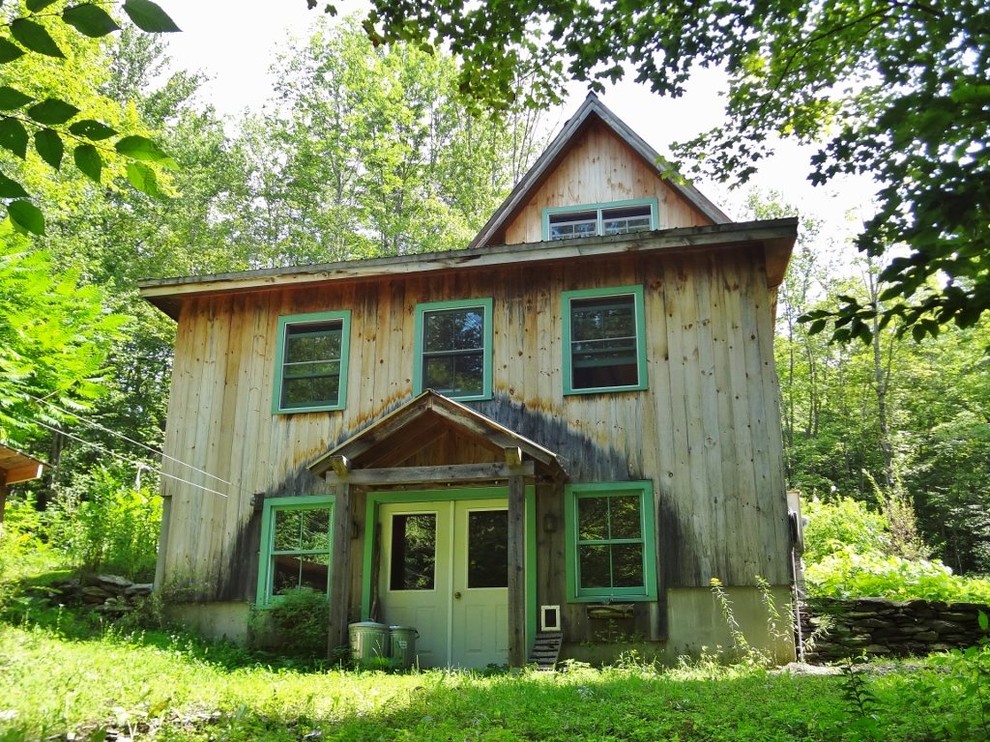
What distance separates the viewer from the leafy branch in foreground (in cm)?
195

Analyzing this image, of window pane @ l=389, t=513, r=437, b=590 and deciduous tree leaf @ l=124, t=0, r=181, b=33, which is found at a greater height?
deciduous tree leaf @ l=124, t=0, r=181, b=33

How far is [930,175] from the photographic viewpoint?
3861 mm

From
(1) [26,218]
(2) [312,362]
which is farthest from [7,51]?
(2) [312,362]

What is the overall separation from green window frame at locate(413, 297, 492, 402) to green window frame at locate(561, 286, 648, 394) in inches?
49.5

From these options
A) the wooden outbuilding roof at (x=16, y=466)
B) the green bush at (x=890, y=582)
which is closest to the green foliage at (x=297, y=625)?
the wooden outbuilding roof at (x=16, y=466)

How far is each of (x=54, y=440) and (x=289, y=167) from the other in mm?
12846

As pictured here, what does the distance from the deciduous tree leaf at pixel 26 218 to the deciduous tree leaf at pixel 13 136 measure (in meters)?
0.14

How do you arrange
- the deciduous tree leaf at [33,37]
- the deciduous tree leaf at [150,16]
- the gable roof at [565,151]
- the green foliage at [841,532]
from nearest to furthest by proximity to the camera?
the deciduous tree leaf at [150,16], the deciduous tree leaf at [33,37], the gable roof at [565,151], the green foliage at [841,532]

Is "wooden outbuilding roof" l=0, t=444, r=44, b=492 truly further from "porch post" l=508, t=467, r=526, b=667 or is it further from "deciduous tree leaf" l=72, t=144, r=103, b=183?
"deciduous tree leaf" l=72, t=144, r=103, b=183

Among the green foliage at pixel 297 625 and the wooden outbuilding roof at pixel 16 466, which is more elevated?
the wooden outbuilding roof at pixel 16 466

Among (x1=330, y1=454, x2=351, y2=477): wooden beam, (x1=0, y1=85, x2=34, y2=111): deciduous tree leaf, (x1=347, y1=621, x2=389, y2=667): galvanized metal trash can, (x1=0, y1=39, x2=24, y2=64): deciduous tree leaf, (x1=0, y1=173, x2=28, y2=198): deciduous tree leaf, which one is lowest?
(x1=347, y1=621, x2=389, y2=667): galvanized metal trash can

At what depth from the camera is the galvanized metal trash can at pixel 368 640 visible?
36.3 ft

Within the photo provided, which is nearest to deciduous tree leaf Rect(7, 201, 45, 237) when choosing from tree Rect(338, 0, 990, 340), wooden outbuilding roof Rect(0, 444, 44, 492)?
tree Rect(338, 0, 990, 340)

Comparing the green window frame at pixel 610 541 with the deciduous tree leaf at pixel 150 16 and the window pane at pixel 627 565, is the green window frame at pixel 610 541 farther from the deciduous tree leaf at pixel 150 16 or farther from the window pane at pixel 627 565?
the deciduous tree leaf at pixel 150 16
